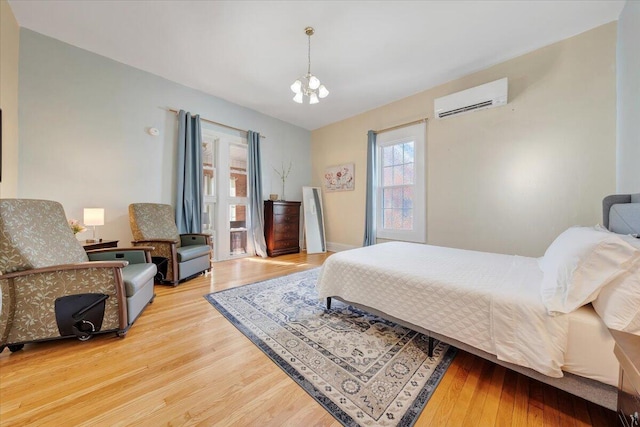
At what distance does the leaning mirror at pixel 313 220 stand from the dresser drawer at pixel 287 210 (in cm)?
21

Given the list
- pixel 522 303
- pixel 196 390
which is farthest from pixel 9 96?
pixel 522 303

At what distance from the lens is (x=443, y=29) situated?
2.46 meters

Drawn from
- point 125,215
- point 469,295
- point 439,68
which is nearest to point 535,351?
point 469,295

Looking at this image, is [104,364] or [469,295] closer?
[469,295]

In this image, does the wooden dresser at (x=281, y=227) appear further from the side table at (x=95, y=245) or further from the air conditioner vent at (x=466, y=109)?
the air conditioner vent at (x=466, y=109)

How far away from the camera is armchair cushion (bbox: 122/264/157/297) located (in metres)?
1.82

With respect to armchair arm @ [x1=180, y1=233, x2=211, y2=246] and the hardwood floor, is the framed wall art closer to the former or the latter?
armchair arm @ [x1=180, y1=233, x2=211, y2=246]

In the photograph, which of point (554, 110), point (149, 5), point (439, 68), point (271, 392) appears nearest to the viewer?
point (271, 392)

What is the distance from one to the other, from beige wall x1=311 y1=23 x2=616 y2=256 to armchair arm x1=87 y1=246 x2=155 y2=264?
3796 millimetres

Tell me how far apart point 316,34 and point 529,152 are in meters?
2.88

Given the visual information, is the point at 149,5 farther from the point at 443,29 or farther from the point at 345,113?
the point at 345,113

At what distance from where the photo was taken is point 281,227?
4766mm

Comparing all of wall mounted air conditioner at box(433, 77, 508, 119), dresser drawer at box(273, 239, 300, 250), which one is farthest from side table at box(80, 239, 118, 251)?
wall mounted air conditioner at box(433, 77, 508, 119)

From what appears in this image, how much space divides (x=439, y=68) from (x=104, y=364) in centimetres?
449
